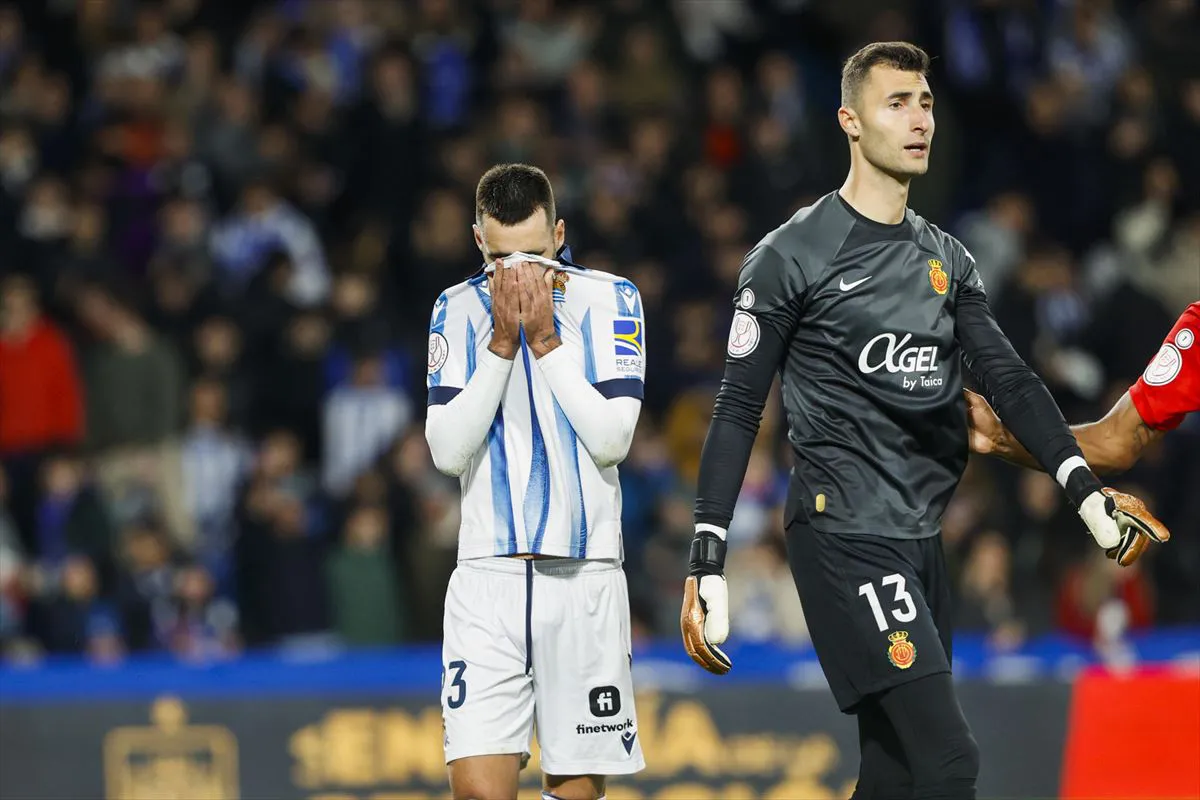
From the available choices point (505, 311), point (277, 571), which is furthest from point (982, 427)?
point (277, 571)

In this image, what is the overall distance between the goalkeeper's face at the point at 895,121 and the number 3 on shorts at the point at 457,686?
2.07 meters

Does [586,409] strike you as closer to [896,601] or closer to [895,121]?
[896,601]

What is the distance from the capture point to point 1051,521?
1251 centimetres

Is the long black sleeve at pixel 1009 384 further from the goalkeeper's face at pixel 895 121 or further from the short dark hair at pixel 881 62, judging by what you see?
the short dark hair at pixel 881 62

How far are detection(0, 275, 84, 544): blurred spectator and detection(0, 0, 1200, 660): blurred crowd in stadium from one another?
0.03 metres

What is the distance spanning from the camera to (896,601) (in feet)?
19.0

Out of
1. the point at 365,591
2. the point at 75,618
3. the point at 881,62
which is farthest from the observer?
the point at 365,591

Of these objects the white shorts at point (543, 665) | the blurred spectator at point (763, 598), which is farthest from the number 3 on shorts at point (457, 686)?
the blurred spectator at point (763, 598)

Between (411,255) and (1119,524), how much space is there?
906cm

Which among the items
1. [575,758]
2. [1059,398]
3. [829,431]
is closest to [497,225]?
[829,431]

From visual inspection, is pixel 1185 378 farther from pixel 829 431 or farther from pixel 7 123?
pixel 7 123

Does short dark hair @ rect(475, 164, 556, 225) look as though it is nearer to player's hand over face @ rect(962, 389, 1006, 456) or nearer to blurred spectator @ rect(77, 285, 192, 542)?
player's hand over face @ rect(962, 389, 1006, 456)

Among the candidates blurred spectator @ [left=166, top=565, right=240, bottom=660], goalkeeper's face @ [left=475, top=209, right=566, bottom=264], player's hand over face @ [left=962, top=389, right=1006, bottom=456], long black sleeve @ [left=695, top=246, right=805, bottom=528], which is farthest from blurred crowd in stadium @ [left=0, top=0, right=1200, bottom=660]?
goalkeeper's face @ [left=475, top=209, right=566, bottom=264]

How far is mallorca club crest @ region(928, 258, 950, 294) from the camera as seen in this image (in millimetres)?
6051
